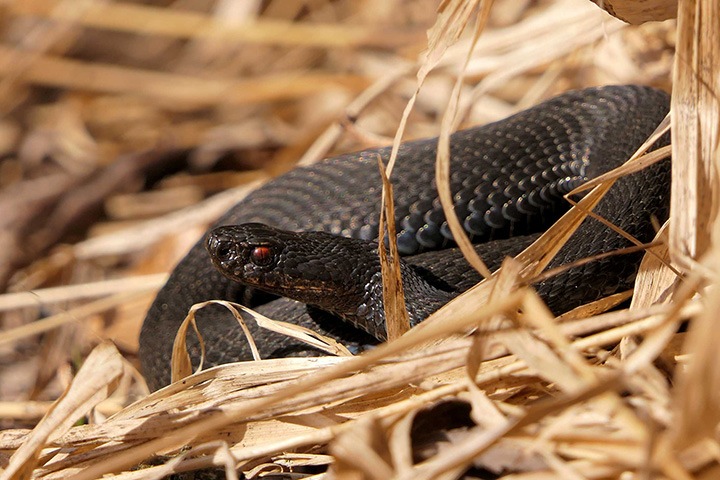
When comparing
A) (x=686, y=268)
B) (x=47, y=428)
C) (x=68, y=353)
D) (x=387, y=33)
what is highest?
(x=387, y=33)

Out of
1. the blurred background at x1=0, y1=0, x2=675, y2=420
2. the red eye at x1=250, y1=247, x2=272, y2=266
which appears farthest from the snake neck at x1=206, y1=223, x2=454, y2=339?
the blurred background at x1=0, y1=0, x2=675, y2=420

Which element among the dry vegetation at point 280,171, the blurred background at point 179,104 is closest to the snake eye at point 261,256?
the dry vegetation at point 280,171

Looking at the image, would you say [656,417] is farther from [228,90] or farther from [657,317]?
[228,90]

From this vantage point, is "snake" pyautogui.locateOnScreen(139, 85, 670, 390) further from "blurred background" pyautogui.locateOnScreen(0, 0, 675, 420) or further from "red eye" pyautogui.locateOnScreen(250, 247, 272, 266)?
"blurred background" pyautogui.locateOnScreen(0, 0, 675, 420)

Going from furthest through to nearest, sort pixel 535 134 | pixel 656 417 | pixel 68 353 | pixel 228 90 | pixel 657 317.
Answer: pixel 228 90 < pixel 68 353 < pixel 535 134 < pixel 657 317 < pixel 656 417

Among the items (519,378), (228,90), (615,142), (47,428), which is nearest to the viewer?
(519,378)

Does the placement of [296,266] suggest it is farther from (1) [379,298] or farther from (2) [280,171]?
(2) [280,171]

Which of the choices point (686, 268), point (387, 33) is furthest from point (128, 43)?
point (686, 268)

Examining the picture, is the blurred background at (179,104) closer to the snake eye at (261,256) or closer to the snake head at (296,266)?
the snake head at (296,266)
